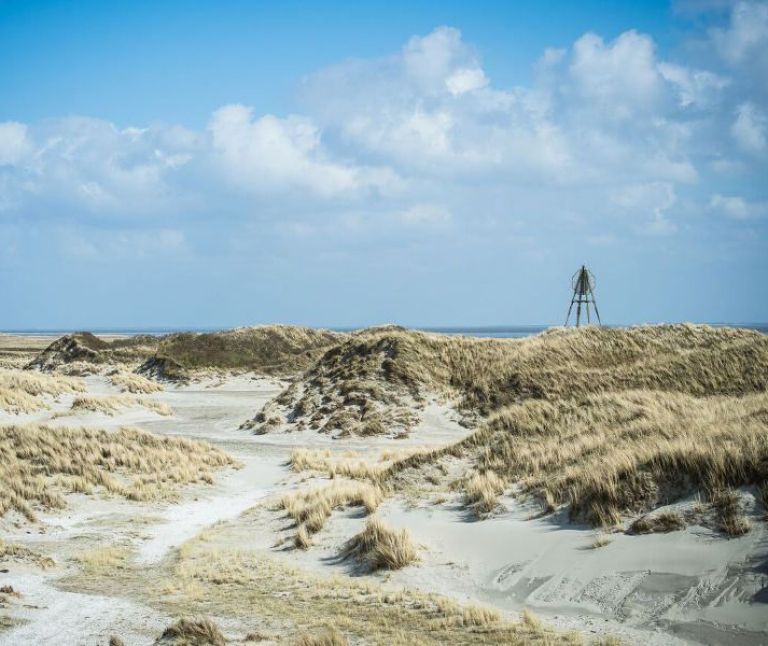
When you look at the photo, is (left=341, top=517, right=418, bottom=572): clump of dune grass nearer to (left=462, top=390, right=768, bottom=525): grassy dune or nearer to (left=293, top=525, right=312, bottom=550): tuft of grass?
(left=293, top=525, right=312, bottom=550): tuft of grass

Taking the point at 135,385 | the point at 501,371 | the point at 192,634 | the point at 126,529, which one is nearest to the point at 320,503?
the point at 126,529

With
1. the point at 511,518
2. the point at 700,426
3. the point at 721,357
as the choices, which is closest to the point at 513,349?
the point at 721,357

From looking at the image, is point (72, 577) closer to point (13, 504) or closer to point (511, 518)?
point (13, 504)

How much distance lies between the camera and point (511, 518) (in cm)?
1134

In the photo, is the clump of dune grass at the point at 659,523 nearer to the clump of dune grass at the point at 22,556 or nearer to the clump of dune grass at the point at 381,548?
the clump of dune grass at the point at 381,548

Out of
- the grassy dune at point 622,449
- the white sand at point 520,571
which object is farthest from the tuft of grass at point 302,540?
the grassy dune at point 622,449

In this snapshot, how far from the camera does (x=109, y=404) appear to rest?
3350 cm

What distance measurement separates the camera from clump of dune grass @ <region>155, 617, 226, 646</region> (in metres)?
6.90

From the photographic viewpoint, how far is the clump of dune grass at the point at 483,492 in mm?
12008

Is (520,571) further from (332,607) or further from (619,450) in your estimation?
(619,450)

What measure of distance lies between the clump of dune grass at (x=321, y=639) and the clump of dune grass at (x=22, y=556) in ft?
18.6

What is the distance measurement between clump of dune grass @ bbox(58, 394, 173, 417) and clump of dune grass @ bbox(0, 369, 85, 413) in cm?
182

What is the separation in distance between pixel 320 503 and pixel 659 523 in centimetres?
665

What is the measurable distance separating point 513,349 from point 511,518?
24.0 meters
